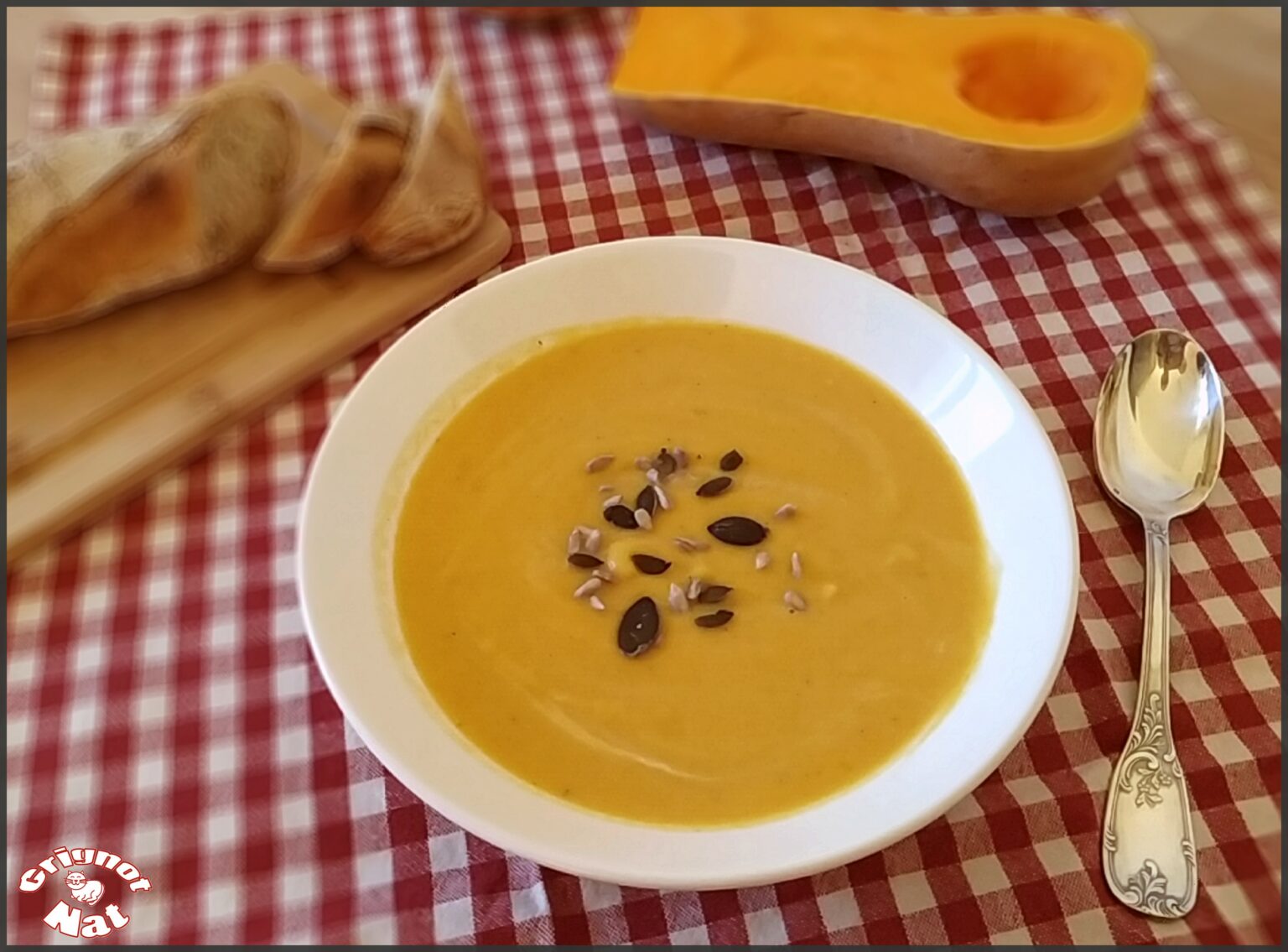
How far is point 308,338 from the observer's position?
3.07 ft

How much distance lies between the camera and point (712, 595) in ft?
2.31

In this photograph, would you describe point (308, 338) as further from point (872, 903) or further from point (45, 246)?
point (872, 903)

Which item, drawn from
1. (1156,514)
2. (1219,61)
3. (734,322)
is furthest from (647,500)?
(1219,61)

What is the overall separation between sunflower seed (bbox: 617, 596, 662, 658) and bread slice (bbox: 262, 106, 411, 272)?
1.54ft

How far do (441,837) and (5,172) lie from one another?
0.72 m

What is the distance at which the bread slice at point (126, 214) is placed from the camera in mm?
934

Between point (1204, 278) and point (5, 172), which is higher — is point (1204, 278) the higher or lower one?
the lower one

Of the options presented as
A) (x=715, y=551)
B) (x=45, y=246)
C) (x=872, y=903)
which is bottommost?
(x=872, y=903)

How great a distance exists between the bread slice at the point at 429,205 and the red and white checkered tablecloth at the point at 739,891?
55mm

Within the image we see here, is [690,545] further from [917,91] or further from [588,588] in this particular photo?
[917,91]

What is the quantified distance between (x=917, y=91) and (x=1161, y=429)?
0.35 metres

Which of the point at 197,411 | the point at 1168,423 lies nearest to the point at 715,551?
the point at 1168,423

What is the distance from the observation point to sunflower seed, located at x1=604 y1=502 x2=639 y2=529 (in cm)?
74

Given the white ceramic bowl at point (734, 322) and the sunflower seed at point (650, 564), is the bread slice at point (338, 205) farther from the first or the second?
the sunflower seed at point (650, 564)
